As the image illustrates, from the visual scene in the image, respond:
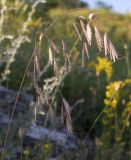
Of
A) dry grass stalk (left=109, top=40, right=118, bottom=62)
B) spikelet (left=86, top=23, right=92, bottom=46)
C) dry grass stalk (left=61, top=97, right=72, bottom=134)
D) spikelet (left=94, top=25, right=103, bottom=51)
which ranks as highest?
spikelet (left=86, top=23, right=92, bottom=46)

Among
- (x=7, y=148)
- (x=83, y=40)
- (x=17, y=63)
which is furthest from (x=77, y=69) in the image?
(x=83, y=40)

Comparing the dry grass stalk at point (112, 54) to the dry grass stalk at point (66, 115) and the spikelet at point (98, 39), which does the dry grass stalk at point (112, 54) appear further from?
the dry grass stalk at point (66, 115)

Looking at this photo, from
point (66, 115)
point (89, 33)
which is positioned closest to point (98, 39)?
point (89, 33)

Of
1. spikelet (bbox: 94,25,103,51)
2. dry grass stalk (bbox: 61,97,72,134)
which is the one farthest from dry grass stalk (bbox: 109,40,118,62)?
dry grass stalk (bbox: 61,97,72,134)

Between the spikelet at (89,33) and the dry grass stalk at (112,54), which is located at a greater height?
the spikelet at (89,33)

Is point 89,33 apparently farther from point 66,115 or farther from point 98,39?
point 66,115

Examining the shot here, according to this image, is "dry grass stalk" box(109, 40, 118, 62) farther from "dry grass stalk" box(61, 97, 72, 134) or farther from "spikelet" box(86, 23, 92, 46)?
"dry grass stalk" box(61, 97, 72, 134)

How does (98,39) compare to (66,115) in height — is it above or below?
above

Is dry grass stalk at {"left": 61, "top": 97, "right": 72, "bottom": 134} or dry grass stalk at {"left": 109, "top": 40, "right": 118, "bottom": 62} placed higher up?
dry grass stalk at {"left": 109, "top": 40, "right": 118, "bottom": 62}

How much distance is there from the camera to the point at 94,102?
13.3ft

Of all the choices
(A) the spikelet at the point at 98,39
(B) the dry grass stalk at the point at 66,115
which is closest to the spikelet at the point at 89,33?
(A) the spikelet at the point at 98,39

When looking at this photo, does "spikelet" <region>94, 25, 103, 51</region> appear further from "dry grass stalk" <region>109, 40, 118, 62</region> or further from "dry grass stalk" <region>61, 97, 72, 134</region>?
"dry grass stalk" <region>61, 97, 72, 134</region>

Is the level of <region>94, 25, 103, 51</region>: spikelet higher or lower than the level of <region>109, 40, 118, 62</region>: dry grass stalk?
higher

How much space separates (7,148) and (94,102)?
160 centimetres
